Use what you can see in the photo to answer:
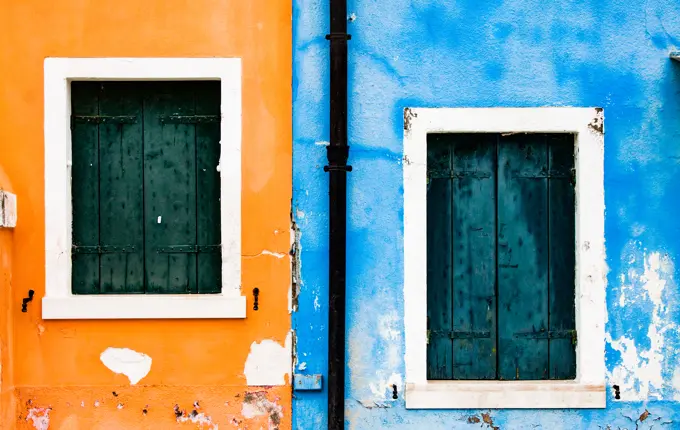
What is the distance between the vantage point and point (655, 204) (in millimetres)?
4684

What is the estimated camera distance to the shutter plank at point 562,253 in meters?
4.80

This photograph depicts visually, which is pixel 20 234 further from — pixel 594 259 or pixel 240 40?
pixel 594 259

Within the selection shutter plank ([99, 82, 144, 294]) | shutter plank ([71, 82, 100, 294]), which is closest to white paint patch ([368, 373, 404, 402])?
shutter plank ([99, 82, 144, 294])

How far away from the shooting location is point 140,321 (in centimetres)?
464

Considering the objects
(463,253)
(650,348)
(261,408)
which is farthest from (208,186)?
(650,348)

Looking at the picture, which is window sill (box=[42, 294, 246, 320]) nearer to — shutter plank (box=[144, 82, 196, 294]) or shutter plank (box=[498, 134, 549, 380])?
shutter plank (box=[144, 82, 196, 294])

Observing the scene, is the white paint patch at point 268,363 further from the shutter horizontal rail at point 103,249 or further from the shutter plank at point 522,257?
the shutter plank at point 522,257

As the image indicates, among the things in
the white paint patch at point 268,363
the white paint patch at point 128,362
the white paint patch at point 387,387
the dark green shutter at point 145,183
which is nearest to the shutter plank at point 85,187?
the dark green shutter at point 145,183

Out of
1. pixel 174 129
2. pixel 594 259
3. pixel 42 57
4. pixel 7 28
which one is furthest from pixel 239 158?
pixel 594 259

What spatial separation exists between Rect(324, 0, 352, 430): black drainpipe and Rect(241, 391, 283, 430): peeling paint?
0.34 metres

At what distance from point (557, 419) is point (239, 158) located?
2.60 m

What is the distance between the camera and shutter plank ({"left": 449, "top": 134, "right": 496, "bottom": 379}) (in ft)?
15.8

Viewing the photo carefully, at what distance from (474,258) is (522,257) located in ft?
1.02

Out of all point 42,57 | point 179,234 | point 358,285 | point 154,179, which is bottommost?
point 358,285
